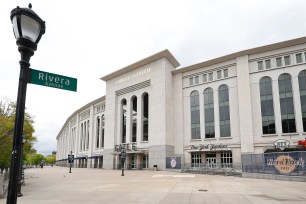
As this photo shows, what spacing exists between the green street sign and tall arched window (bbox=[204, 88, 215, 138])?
1632 inches

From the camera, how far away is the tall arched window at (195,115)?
1842 inches

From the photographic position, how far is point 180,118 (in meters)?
49.2

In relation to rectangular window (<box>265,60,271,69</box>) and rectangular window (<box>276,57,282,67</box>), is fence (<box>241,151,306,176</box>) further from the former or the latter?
rectangular window (<box>276,57,282,67</box>)

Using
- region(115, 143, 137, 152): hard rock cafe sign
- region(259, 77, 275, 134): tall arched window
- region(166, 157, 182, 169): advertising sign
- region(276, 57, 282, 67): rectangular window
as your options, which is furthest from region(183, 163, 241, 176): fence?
region(276, 57, 282, 67): rectangular window

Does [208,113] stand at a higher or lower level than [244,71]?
lower

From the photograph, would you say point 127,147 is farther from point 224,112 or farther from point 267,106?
point 267,106

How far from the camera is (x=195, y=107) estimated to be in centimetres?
4803

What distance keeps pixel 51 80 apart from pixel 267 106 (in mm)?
40121

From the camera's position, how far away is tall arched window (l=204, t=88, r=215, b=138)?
4519 centimetres

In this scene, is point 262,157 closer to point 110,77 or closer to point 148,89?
point 148,89

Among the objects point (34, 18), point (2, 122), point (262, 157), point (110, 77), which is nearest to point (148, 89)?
point (110, 77)

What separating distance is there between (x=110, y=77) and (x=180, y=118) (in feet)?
73.0

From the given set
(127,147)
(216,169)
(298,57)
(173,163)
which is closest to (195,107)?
(173,163)

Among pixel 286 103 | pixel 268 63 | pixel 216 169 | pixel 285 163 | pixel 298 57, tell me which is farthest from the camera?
pixel 268 63
